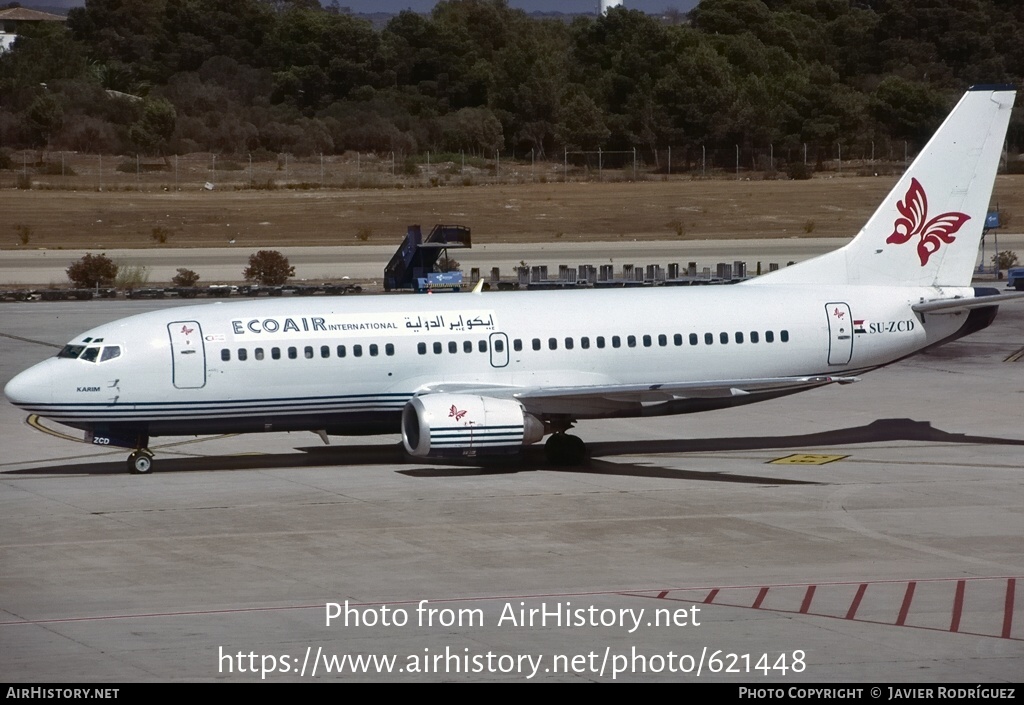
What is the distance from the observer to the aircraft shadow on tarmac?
3462 cm

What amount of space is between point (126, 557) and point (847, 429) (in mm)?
20971

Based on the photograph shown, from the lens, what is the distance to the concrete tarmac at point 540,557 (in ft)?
65.2

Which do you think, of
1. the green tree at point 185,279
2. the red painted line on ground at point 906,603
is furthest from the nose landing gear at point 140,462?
the green tree at point 185,279

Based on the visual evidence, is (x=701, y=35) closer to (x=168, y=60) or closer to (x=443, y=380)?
(x=168, y=60)

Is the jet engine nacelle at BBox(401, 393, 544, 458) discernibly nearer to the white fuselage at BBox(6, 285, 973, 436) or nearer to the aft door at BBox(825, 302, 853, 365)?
the white fuselage at BBox(6, 285, 973, 436)

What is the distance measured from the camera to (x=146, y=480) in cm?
3397

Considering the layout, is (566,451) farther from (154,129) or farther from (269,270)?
(154,129)

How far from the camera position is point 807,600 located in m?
22.8

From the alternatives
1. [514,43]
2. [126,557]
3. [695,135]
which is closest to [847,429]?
[126,557]

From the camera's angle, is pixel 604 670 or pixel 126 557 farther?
pixel 126 557

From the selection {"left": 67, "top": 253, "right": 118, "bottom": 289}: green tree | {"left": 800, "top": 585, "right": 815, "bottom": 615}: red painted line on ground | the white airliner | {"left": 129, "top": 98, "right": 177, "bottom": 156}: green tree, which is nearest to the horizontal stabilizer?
the white airliner

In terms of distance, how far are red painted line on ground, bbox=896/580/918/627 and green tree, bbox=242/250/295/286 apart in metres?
59.5

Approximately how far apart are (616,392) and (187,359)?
31.2ft

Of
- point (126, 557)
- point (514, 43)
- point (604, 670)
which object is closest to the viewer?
point (604, 670)
